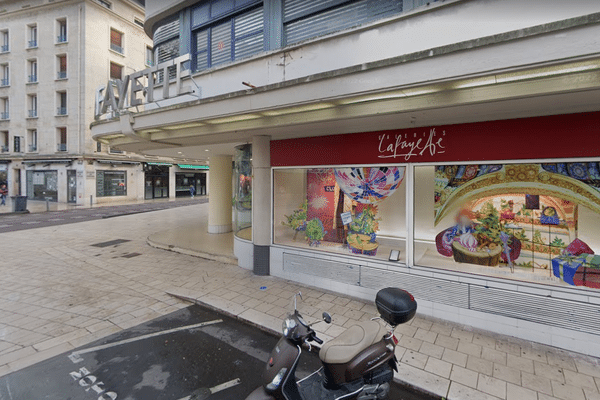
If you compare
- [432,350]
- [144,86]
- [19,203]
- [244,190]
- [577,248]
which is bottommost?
[432,350]

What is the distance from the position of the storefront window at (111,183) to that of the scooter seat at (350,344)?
27826 mm

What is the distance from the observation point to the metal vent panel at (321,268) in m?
5.89

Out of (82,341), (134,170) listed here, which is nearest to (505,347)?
(82,341)

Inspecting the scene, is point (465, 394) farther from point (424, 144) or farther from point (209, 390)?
point (424, 144)

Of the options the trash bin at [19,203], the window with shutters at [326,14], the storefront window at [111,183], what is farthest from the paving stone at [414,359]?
the storefront window at [111,183]

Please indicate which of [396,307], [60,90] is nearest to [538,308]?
[396,307]

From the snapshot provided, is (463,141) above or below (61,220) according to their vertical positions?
above

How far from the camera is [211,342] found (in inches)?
173

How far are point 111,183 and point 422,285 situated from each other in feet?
92.6

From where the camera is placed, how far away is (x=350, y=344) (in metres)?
2.98

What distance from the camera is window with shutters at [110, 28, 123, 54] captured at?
Result: 25.6 meters

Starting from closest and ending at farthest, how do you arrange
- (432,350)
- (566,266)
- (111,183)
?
(432,350) < (566,266) < (111,183)

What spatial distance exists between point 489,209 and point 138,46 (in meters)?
Result: 31.8

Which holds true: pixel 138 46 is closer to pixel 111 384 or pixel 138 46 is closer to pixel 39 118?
pixel 39 118
